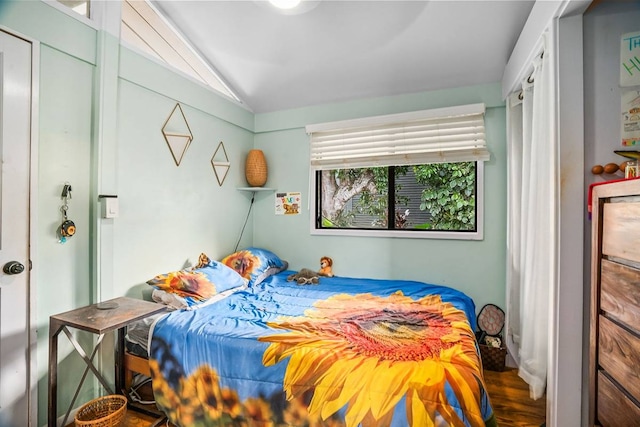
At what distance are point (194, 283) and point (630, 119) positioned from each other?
2.53 m

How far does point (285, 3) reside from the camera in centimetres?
198

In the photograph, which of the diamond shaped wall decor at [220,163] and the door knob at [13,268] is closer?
the door knob at [13,268]

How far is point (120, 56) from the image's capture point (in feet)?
6.43

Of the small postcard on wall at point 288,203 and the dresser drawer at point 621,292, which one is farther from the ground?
the small postcard on wall at point 288,203

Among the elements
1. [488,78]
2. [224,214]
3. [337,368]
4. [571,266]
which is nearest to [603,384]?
[571,266]

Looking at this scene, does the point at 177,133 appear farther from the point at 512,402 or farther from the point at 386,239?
the point at 512,402

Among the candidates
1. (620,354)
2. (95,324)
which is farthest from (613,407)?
(95,324)

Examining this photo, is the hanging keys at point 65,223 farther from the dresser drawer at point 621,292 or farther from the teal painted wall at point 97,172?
the dresser drawer at point 621,292

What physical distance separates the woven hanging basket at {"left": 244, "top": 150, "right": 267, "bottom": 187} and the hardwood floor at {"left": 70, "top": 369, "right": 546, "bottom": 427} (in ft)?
6.93

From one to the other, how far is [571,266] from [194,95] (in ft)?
9.28

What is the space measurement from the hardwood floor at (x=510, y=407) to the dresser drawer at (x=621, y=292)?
1047 millimetres

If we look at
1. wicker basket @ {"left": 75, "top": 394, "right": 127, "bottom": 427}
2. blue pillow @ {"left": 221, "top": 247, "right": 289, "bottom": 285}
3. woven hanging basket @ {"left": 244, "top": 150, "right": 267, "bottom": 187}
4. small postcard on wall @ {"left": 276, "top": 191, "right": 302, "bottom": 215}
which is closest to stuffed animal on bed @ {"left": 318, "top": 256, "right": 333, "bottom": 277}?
blue pillow @ {"left": 221, "top": 247, "right": 289, "bottom": 285}

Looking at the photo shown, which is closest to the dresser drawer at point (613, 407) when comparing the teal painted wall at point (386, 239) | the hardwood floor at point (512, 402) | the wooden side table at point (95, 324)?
the hardwood floor at point (512, 402)

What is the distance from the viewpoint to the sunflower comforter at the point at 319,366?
1.19 m
